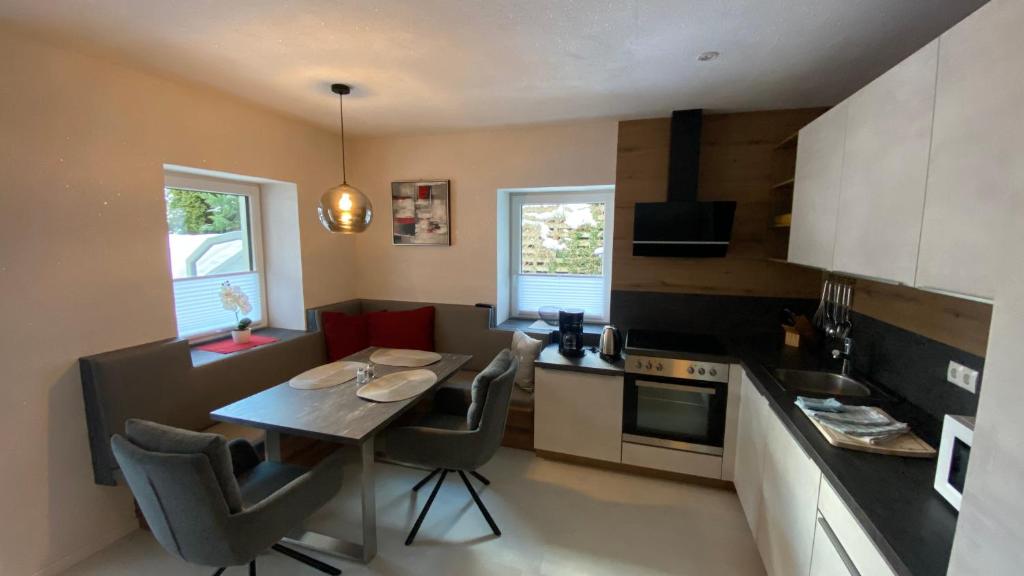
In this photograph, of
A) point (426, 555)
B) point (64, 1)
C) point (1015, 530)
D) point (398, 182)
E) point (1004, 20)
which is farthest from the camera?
point (398, 182)

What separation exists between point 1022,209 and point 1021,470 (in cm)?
40

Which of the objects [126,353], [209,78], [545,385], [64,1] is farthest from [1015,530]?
[209,78]

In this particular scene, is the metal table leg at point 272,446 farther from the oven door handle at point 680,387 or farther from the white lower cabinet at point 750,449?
the white lower cabinet at point 750,449

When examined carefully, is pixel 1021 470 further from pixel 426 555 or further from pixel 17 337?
pixel 17 337

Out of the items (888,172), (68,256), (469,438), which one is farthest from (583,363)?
(68,256)

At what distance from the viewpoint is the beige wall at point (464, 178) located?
310 cm

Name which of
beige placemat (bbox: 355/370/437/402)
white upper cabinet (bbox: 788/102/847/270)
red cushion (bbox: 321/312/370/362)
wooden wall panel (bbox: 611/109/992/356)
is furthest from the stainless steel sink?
red cushion (bbox: 321/312/370/362)

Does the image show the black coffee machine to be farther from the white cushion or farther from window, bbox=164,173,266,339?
window, bbox=164,173,266,339

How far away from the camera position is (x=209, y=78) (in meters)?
2.19

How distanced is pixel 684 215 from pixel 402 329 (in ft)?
7.55

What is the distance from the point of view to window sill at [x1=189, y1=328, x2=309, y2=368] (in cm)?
246

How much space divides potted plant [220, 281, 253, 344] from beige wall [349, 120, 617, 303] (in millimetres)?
1064

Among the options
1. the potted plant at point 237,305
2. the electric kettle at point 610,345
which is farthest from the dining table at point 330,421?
the electric kettle at point 610,345

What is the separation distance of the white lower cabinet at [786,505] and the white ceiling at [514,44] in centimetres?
164
